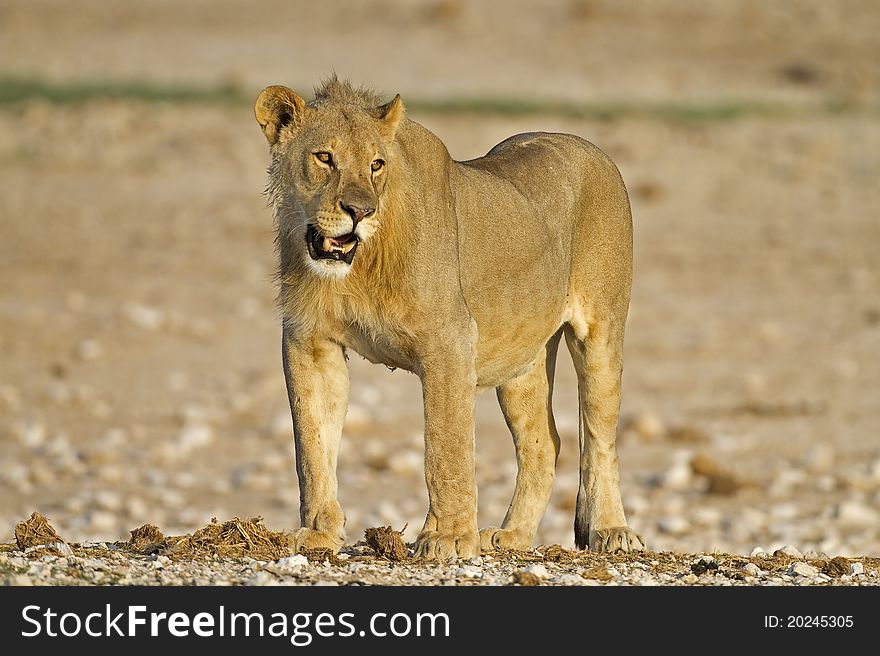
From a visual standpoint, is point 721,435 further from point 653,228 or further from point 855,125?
point 855,125

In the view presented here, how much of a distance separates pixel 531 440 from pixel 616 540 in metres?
0.62

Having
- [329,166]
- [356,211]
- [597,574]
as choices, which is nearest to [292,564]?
[597,574]

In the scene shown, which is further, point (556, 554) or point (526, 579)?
point (556, 554)

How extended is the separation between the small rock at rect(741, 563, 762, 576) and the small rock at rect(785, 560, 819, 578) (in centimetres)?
11

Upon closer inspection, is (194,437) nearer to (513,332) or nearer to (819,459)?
(819,459)

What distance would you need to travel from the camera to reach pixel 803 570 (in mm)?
5891

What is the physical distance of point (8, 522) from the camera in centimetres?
917

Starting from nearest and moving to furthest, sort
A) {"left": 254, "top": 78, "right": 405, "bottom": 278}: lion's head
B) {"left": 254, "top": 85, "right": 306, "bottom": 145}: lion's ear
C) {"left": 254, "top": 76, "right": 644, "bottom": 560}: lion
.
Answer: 1. {"left": 254, "top": 78, "right": 405, "bottom": 278}: lion's head
2. {"left": 254, "top": 76, "right": 644, "bottom": 560}: lion
3. {"left": 254, "top": 85, "right": 306, "bottom": 145}: lion's ear

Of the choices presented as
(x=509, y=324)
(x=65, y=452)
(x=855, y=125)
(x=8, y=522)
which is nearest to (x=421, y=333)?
(x=509, y=324)

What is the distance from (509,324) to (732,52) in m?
25.9

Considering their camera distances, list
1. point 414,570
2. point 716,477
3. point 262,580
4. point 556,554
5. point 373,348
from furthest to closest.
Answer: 1. point 716,477
2. point 556,554
3. point 373,348
4. point 414,570
5. point 262,580

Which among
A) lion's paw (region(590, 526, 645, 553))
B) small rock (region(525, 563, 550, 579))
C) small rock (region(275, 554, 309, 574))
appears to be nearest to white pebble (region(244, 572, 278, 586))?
small rock (region(275, 554, 309, 574))

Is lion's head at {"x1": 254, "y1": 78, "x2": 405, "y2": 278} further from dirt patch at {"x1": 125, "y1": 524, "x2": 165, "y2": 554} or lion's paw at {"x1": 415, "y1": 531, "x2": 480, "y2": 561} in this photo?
dirt patch at {"x1": 125, "y1": 524, "x2": 165, "y2": 554}

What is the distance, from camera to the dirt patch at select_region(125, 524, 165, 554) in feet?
19.4
